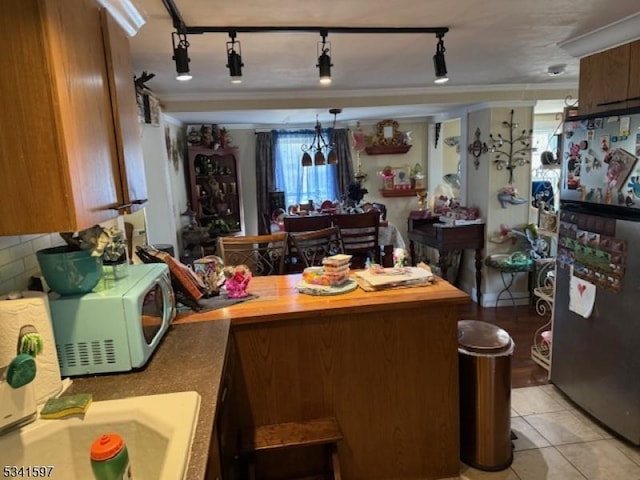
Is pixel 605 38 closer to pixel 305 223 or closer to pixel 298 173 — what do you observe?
pixel 305 223

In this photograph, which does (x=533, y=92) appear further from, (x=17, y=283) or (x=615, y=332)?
(x=17, y=283)

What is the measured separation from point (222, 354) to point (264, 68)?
7.10 ft

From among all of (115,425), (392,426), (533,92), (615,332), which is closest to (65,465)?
(115,425)

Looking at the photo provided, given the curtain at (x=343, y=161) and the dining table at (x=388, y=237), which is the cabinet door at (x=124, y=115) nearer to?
the dining table at (x=388, y=237)

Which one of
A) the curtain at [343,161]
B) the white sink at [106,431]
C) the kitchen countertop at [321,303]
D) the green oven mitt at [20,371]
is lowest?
the white sink at [106,431]

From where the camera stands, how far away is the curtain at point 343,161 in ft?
20.0

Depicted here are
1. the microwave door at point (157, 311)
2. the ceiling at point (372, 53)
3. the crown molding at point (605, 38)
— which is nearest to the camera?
the microwave door at point (157, 311)

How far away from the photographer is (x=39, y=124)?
0.96 m

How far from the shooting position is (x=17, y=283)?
134 cm

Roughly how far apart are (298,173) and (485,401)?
4687mm

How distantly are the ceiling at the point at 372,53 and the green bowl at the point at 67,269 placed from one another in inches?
38.7

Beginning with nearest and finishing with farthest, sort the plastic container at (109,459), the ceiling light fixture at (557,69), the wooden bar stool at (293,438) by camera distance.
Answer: the plastic container at (109,459)
the wooden bar stool at (293,438)
the ceiling light fixture at (557,69)

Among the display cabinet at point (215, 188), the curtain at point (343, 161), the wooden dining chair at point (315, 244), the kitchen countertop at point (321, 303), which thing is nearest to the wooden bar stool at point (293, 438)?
the kitchen countertop at point (321, 303)

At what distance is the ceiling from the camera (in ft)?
6.38
